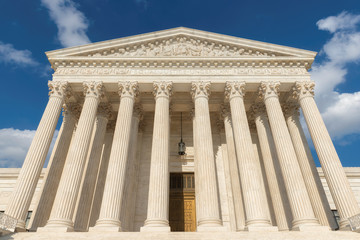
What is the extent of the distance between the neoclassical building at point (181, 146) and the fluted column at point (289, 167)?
0.08m

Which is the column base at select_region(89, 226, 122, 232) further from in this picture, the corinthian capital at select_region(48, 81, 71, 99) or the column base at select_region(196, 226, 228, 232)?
the corinthian capital at select_region(48, 81, 71, 99)

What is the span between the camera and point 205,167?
1786 cm

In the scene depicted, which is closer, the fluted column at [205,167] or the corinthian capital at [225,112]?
the fluted column at [205,167]

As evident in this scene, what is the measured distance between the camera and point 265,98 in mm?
21406

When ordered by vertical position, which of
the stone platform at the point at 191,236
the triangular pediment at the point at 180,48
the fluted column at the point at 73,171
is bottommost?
the stone platform at the point at 191,236

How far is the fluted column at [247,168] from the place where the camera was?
16.1m

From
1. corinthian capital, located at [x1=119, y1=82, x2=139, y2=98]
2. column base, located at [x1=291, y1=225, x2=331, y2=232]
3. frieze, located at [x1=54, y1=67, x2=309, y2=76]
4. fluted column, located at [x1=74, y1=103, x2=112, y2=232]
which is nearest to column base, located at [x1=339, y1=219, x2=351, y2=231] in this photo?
column base, located at [x1=291, y1=225, x2=331, y2=232]

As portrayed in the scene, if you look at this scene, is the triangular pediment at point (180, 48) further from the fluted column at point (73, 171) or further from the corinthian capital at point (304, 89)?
the fluted column at point (73, 171)

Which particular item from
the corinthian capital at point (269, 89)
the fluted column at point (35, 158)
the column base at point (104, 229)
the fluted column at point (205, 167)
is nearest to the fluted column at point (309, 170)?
the corinthian capital at point (269, 89)

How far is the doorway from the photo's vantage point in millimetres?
22609

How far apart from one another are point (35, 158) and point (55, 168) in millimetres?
3179

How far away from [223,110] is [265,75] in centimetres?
521

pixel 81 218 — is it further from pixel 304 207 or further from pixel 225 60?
pixel 225 60

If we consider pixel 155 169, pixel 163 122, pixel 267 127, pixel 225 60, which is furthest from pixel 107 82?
pixel 267 127
